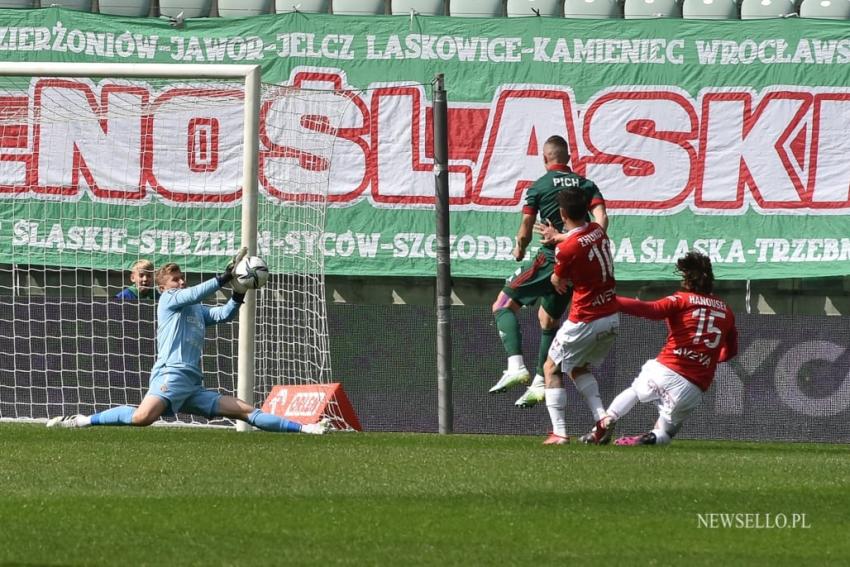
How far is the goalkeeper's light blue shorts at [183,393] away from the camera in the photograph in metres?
9.80

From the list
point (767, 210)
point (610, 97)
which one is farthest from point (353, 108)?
point (767, 210)

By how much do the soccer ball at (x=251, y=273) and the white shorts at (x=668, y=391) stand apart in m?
2.50

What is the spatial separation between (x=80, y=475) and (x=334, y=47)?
7510 millimetres

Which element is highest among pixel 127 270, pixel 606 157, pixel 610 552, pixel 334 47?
pixel 334 47

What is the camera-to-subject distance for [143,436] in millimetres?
9328

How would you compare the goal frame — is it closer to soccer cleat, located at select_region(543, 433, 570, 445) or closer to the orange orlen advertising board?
the orange orlen advertising board

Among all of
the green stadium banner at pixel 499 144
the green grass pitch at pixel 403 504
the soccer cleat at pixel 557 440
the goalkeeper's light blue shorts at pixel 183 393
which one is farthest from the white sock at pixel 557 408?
the green stadium banner at pixel 499 144

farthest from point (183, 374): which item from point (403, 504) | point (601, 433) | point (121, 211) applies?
point (403, 504)

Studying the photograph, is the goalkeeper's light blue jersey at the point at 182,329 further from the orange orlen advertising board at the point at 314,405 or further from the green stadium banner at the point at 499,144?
the green stadium banner at the point at 499,144

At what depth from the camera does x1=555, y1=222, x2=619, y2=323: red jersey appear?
880cm

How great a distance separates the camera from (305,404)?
10852 millimetres

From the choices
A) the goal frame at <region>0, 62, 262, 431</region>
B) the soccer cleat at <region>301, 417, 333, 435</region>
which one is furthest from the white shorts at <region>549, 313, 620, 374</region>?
the goal frame at <region>0, 62, 262, 431</region>

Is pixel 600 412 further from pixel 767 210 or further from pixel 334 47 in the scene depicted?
pixel 334 47

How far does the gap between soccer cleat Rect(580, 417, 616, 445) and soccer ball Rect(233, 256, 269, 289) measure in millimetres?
2325
